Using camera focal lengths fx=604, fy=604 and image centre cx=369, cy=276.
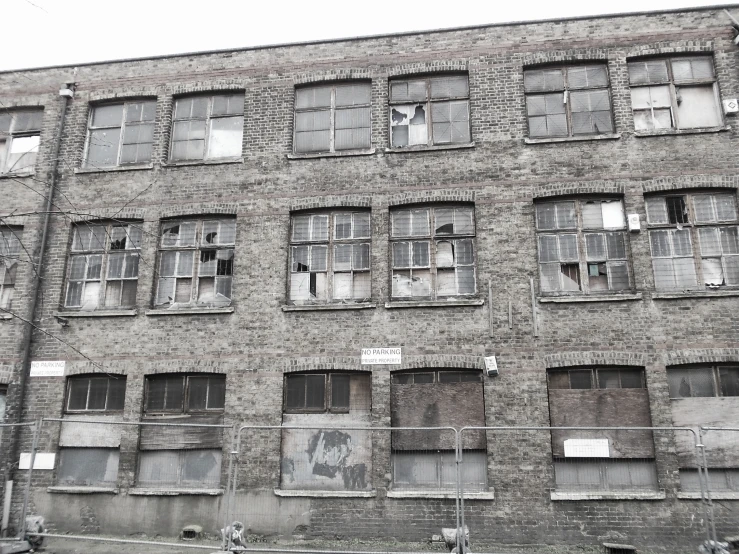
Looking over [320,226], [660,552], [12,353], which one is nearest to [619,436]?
[660,552]

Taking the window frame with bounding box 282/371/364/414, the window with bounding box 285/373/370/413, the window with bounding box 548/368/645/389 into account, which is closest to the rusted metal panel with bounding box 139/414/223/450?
the window frame with bounding box 282/371/364/414

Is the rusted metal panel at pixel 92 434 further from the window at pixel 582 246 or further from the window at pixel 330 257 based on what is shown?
the window at pixel 582 246

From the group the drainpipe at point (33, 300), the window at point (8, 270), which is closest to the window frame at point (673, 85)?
the drainpipe at point (33, 300)

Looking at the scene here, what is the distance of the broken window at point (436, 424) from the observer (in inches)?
452

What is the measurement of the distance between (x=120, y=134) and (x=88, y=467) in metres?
7.60

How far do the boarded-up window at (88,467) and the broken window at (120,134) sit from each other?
21.3 feet

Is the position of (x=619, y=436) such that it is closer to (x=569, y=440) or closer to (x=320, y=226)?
(x=569, y=440)

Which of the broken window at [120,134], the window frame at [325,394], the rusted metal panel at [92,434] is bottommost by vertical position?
the rusted metal panel at [92,434]

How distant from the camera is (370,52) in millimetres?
13867

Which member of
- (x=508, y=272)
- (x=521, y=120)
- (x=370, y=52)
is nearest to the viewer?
(x=508, y=272)

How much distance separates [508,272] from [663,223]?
10.8 ft

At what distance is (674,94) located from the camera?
42.2 feet

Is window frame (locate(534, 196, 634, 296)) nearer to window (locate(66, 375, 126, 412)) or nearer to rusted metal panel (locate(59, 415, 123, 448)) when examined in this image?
window (locate(66, 375, 126, 412))

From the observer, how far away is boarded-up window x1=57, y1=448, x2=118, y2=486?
12320 millimetres
